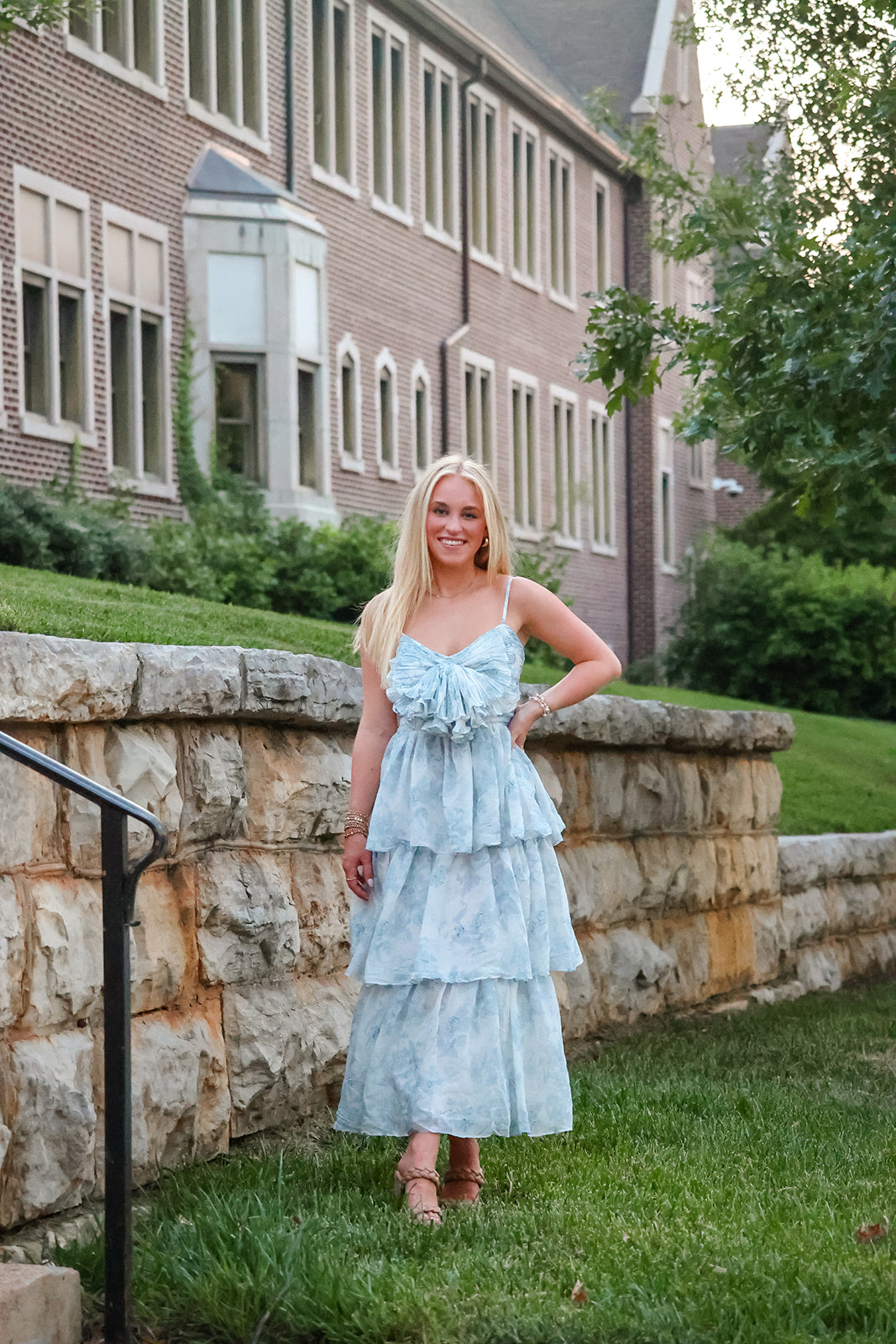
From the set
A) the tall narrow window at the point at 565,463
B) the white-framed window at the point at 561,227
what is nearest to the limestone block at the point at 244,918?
the tall narrow window at the point at 565,463

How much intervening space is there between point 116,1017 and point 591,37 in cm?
3057

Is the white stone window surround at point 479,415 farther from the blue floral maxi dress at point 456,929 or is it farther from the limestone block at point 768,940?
the blue floral maxi dress at point 456,929

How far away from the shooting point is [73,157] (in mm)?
16484

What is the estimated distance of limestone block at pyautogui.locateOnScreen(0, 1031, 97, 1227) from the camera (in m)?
3.85

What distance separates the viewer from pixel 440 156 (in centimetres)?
2381

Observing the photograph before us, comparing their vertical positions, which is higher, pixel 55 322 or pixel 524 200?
pixel 524 200

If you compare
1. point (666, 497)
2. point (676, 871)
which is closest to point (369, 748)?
point (676, 871)

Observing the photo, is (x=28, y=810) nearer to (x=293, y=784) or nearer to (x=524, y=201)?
(x=293, y=784)

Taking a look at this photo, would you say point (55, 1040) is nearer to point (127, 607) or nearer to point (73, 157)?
point (127, 607)

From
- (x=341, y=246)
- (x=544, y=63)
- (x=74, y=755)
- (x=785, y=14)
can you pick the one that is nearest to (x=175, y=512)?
(x=341, y=246)

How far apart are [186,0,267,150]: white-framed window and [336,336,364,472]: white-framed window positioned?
271cm

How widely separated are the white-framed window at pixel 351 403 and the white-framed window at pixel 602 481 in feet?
27.0

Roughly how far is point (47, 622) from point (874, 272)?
3.31m

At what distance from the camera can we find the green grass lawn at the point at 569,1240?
339 centimetres
